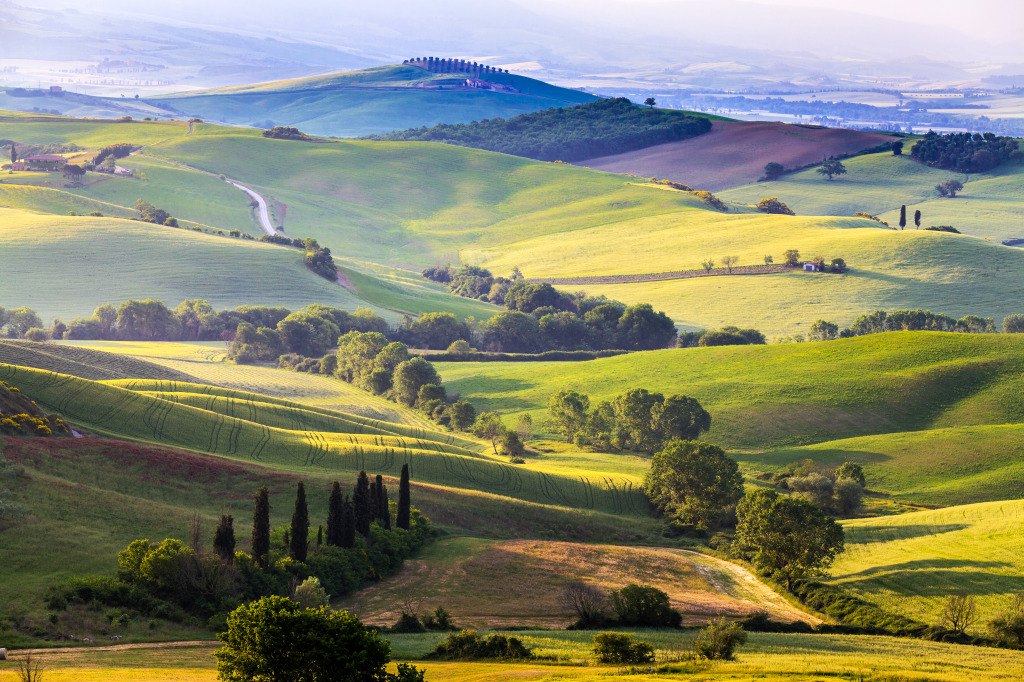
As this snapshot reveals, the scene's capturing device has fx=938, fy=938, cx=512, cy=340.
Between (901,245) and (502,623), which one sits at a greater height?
(901,245)

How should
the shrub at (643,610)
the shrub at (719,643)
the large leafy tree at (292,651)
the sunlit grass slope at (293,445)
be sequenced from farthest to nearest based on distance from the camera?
the sunlit grass slope at (293,445) < the shrub at (643,610) < the shrub at (719,643) < the large leafy tree at (292,651)

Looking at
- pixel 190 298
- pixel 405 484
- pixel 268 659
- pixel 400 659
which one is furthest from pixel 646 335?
pixel 268 659

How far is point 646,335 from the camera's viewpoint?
495ft

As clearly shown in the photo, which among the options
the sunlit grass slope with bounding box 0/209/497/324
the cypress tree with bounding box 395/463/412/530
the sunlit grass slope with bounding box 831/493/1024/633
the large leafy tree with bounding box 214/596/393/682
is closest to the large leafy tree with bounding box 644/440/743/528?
the sunlit grass slope with bounding box 831/493/1024/633

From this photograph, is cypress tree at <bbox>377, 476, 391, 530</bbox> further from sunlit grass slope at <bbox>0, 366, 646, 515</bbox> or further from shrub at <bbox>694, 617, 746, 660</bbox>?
shrub at <bbox>694, 617, 746, 660</bbox>

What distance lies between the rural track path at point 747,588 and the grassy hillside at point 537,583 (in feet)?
0.24

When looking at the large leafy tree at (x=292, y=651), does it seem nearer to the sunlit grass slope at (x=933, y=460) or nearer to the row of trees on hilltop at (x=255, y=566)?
the row of trees on hilltop at (x=255, y=566)

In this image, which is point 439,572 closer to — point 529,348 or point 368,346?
point 368,346

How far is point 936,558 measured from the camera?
5872 centimetres

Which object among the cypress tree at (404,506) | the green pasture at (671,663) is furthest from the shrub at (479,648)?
the cypress tree at (404,506)

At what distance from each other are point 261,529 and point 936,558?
41.0 m

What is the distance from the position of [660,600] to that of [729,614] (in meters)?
4.48

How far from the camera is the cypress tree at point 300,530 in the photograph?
48.6 m

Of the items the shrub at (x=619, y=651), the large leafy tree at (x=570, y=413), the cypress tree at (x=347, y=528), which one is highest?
the shrub at (x=619, y=651)
